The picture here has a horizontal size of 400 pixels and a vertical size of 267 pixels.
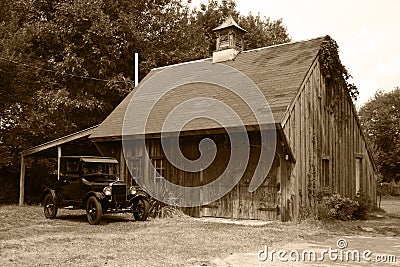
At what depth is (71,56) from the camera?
2888cm

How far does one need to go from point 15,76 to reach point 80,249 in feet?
58.1

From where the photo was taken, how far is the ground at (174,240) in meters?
9.20

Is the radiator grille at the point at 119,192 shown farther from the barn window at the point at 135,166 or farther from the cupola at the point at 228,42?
the cupola at the point at 228,42

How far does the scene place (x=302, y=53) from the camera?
1861cm

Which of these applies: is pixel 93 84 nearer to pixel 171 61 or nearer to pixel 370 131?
pixel 171 61

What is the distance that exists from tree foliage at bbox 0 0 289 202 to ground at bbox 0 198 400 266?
990 centimetres

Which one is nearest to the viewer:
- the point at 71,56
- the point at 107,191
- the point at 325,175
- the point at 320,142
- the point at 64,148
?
the point at 107,191

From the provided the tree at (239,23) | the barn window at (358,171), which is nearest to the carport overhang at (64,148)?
the barn window at (358,171)

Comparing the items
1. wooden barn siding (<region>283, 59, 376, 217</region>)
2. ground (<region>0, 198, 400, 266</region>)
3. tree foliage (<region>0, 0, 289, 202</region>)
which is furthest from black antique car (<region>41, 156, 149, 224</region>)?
tree foliage (<region>0, 0, 289, 202</region>)

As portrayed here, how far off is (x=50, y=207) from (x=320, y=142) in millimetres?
9641

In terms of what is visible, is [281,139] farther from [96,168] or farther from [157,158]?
[96,168]

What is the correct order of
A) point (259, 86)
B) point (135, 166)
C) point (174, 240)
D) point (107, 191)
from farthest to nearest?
point (135, 166)
point (259, 86)
point (107, 191)
point (174, 240)

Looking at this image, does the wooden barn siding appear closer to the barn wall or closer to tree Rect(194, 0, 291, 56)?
the barn wall

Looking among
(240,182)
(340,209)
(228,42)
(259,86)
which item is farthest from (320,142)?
(228,42)
